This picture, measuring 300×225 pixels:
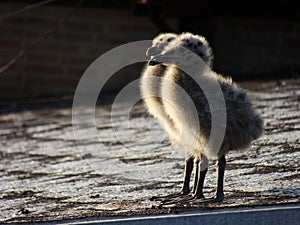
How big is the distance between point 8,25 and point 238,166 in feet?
21.4

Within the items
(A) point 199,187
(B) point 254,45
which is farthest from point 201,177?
(B) point 254,45

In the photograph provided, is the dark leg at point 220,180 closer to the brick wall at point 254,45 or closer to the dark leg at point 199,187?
the dark leg at point 199,187

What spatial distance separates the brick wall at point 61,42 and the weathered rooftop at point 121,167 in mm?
2481

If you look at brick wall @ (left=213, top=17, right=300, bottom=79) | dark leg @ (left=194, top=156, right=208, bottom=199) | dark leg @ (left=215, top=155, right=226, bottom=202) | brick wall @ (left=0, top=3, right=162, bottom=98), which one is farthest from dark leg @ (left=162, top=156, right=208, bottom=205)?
brick wall @ (left=0, top=3, right=162, bottom=98)

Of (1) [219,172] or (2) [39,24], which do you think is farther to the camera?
(2) [39,24]

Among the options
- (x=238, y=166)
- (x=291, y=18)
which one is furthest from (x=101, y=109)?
(x=238, y=166)

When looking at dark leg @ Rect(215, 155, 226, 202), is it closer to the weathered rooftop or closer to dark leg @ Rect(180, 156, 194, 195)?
the weathered rooftop

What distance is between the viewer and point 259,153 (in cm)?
598

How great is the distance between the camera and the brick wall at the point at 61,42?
37.2 ft

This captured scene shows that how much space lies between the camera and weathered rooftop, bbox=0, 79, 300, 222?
4.80 m

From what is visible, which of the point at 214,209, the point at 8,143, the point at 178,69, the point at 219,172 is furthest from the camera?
the point at 8,143

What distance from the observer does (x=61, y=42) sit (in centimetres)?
1135

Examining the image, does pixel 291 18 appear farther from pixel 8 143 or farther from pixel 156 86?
pixel 156 86

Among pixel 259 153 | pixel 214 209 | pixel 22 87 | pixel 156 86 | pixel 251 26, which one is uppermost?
pixel 251 26
